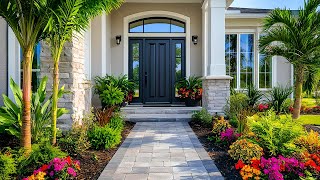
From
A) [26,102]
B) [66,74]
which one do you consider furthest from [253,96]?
[26,102]

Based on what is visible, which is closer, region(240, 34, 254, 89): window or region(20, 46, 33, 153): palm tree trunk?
region(20, 46, 33, 153): palm tree trunk

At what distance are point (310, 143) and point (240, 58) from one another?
715cm

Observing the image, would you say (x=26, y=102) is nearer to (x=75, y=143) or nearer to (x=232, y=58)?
(x=75, y=143)

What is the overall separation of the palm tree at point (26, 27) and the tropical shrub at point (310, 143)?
3.79 meters

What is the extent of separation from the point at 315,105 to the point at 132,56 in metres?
7.17

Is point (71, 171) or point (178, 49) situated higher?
point (178, 49)

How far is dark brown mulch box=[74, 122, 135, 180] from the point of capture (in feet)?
12.6

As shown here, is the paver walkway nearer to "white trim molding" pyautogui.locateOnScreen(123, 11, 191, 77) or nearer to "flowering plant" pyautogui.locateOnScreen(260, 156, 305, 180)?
"flowering plant" pyautogui.locateOnScreen(260, 156, 305, 180)

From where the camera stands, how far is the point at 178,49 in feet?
34.6

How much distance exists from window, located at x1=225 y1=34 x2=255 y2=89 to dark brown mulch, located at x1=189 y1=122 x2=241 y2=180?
510 cm

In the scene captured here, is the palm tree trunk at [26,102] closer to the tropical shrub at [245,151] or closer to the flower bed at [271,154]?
the flower bed at [271,154]

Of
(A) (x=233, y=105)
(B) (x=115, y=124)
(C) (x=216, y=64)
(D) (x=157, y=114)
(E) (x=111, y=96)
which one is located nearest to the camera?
(B) (x=115, y=124)

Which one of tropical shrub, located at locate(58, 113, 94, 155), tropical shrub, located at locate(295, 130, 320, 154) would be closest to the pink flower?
tropical shrub, located at locate(58, 113, 94, 155)

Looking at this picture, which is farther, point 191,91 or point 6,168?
point 191,91
